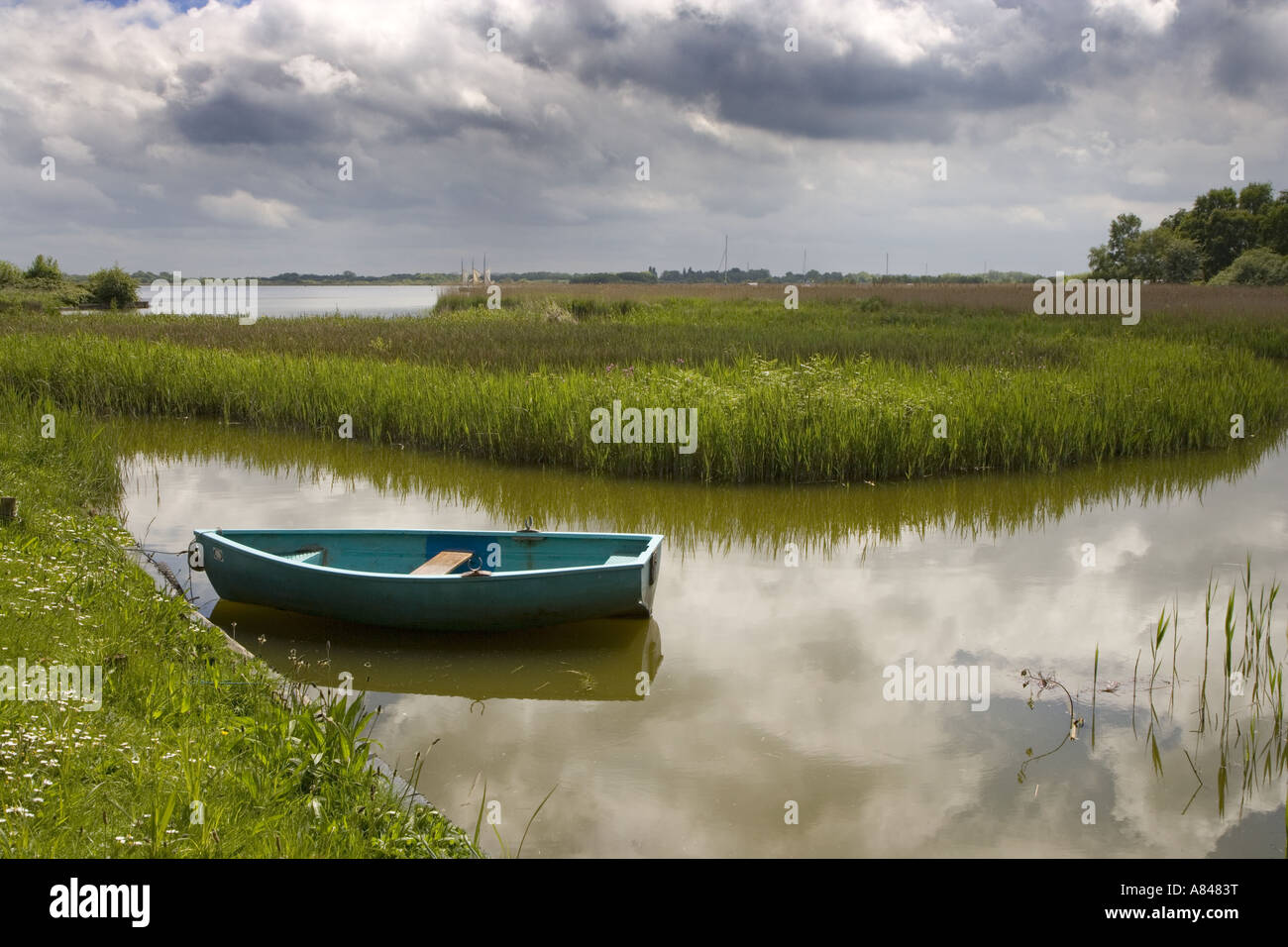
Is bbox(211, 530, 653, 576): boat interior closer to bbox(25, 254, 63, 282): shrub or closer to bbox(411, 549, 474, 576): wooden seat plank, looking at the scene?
bbox(411, 549, 474, 576): wooden seat plank

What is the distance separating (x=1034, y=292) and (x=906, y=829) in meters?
36.7

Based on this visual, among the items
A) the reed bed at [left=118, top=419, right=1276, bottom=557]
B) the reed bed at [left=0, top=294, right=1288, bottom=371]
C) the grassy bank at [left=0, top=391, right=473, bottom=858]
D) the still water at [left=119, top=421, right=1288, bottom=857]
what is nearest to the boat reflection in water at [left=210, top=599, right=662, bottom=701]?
the still water at [left=119, top=421, right=1288, bottom=857]

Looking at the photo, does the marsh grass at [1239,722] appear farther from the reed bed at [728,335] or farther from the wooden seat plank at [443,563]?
the reed bed at [728,335]

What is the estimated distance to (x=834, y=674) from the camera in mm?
6266

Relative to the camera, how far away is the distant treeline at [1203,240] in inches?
2280

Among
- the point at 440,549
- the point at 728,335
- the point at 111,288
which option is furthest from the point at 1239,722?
the point at 111,288

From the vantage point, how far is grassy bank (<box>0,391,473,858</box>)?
11.6 ft

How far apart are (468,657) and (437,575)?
58 centimetres

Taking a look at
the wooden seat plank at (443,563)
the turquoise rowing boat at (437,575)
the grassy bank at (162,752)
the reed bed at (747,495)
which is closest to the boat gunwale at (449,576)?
the turquoise rowing boat at (437,575)

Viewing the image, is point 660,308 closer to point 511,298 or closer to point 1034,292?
point 511,298

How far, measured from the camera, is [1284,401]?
54.3 ft

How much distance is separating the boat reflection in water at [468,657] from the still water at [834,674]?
0.02 meters

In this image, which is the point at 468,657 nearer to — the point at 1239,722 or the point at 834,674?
the point at 834,674
